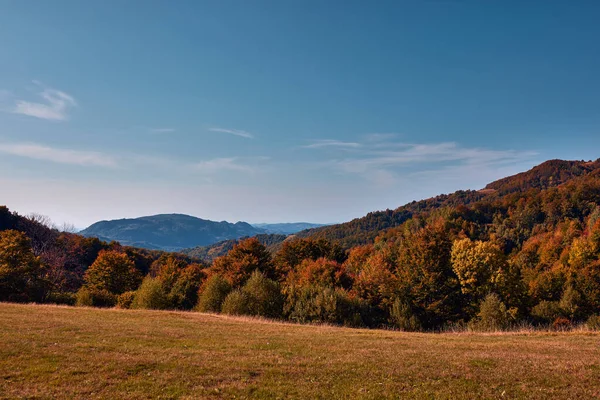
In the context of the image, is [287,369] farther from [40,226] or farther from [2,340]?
[40,226]

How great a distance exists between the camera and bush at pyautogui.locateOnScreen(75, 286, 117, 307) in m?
54.2

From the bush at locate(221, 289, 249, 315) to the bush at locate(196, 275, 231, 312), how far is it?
7.52m

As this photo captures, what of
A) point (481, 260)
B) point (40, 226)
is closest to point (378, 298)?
point (481, 260)

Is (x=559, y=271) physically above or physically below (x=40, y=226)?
below

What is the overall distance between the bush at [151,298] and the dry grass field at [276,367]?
31.1 metres

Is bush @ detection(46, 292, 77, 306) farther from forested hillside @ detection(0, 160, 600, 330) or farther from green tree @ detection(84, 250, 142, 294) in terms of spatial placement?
green tree @ detection(84, 250, 142, 294)

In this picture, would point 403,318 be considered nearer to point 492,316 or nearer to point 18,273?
point 492,316

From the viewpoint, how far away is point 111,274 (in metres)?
74.5

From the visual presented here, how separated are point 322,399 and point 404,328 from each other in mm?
43433

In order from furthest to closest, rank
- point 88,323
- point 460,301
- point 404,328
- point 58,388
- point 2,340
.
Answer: point 460,301, point 404,328, point 88,323, point 2,340, point 58,388

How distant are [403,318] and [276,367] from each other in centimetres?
4044

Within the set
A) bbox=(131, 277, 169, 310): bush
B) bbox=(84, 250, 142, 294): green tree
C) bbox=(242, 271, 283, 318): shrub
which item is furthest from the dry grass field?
Result: bbox=(84, 250, 142, 294): green tree

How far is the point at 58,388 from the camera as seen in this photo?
11773mm

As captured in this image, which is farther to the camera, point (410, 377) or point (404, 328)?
point (404, 328)
